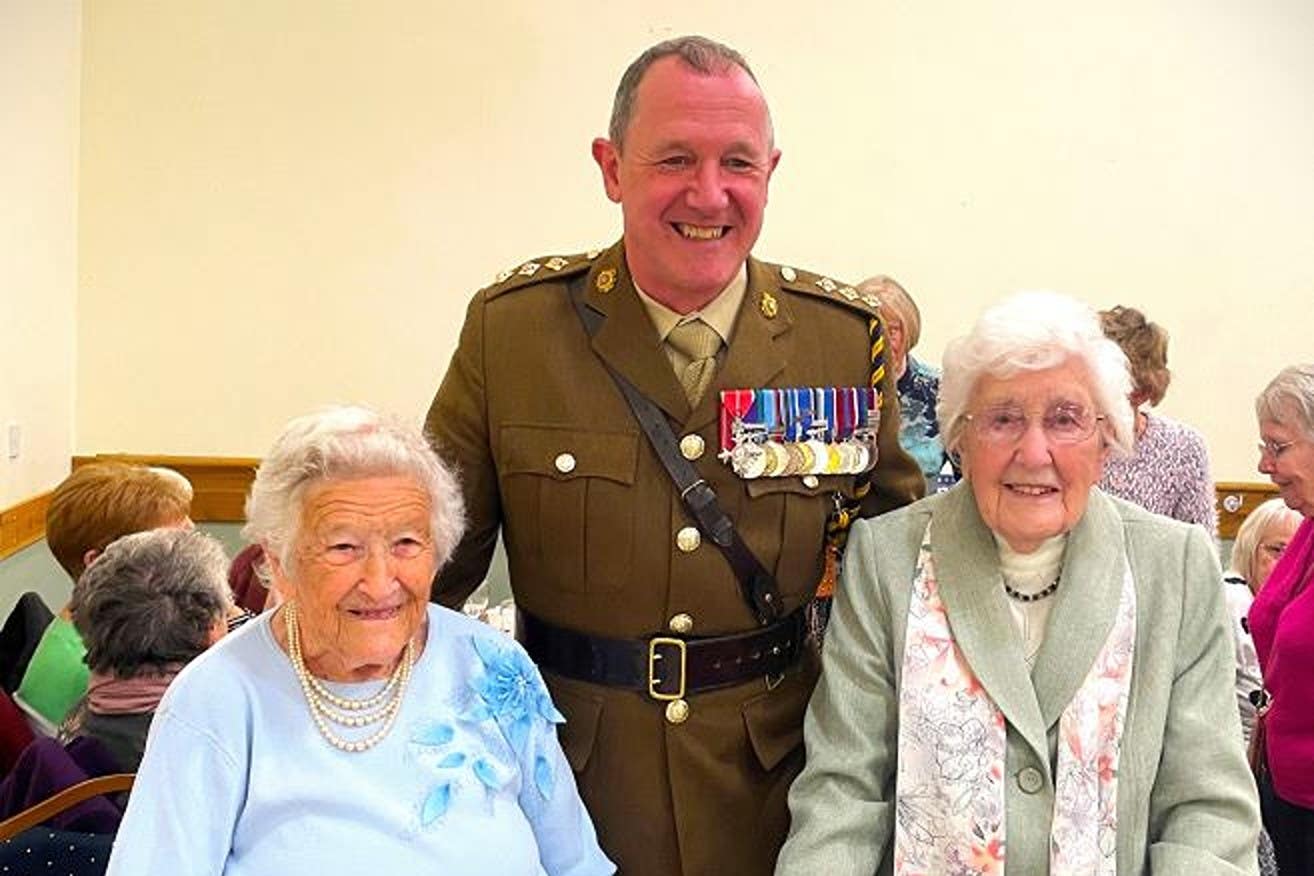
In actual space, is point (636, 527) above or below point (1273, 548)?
above

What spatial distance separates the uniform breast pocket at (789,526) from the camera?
74.0 inches

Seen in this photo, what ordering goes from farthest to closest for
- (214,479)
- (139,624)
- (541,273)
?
(214,479) → (139,624) → (541,273)

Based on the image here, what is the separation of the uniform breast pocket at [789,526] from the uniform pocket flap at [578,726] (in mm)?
287

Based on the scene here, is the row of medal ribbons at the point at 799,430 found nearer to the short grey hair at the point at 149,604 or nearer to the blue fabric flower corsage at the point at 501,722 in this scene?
the blue fabric flower corsage at the point at 501,722

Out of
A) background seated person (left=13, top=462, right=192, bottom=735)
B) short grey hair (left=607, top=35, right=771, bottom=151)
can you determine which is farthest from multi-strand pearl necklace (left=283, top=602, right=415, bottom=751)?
background seated person (left=13, top=462, right=192, bottom=735)

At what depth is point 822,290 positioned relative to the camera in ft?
6.58

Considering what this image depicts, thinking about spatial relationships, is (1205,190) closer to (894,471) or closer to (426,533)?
(894,471)

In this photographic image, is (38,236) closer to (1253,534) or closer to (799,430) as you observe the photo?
(799,430)

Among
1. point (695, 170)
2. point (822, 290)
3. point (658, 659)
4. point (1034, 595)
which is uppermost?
point (695, 170)

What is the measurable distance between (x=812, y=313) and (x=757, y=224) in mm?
206

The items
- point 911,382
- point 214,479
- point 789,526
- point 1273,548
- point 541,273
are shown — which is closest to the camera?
point 789,526

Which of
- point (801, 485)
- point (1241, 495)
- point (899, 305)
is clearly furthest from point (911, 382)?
point (801, 485)

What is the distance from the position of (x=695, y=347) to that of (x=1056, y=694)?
620 millimetres

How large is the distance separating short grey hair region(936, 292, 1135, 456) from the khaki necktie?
322 mm
